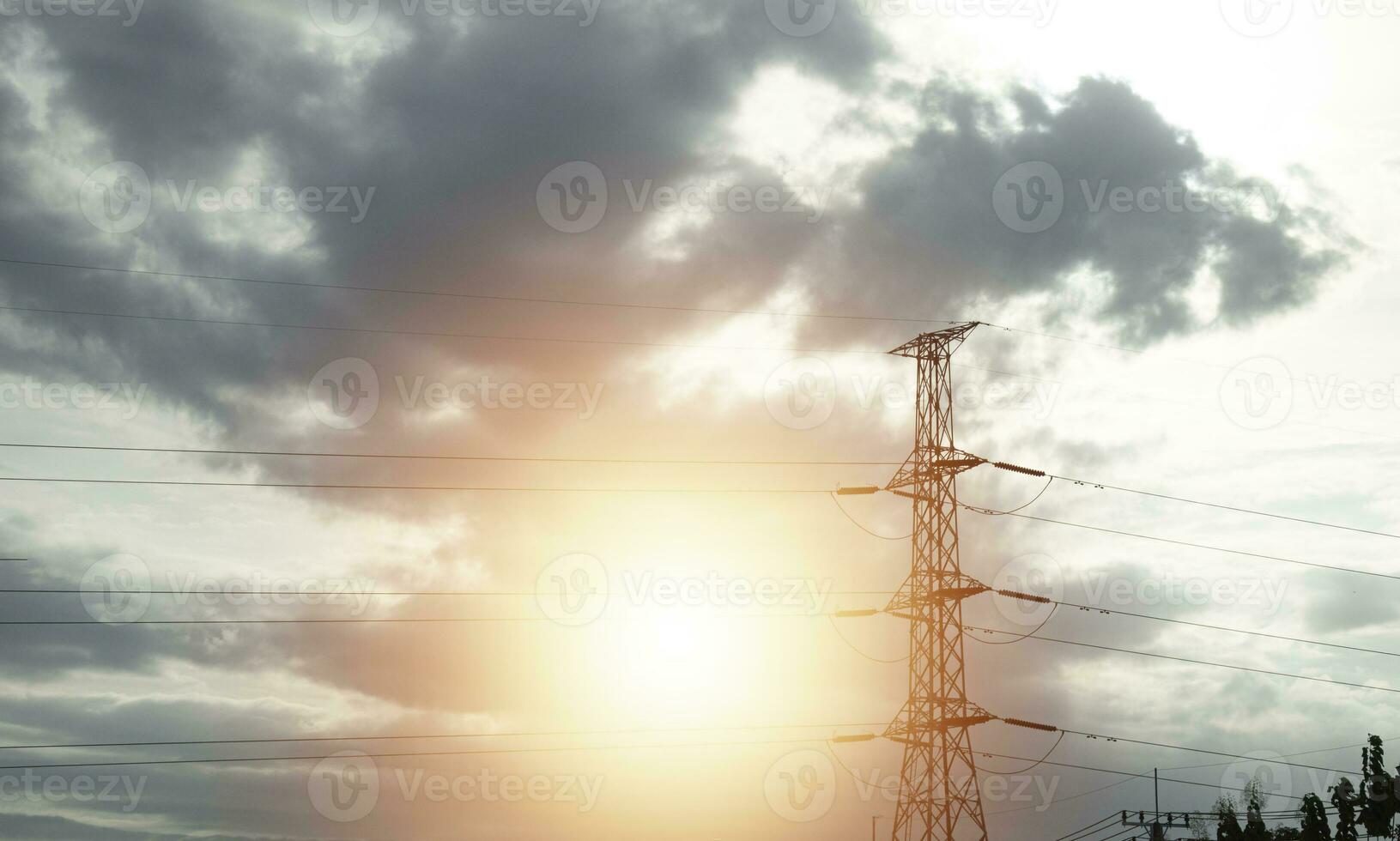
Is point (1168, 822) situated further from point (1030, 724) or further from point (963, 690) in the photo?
point (963, 690)

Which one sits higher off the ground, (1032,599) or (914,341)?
(914,341)

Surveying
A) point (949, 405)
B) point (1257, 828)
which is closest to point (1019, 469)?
point (949, 405)

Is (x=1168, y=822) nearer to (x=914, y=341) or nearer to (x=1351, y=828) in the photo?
(x=1351, y=828)

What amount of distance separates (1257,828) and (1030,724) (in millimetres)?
69006

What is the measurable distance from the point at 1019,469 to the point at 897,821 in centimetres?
2163

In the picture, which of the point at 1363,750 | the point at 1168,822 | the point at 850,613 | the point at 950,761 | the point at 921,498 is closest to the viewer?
the point at 950,761

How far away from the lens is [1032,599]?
66688mm

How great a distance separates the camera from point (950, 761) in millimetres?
59438

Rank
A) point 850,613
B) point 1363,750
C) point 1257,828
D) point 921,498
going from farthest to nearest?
point 1257,828 → point 1363,750 → point 850,613 → point 921,498

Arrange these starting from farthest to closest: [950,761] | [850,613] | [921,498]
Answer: [850,613] → [921,498] → [950,761]

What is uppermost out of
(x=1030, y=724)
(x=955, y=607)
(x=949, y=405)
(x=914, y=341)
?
(x=914, y=341)

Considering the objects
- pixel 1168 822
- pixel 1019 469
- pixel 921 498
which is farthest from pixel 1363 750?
pixel 921 498

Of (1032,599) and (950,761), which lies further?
(1032,599)

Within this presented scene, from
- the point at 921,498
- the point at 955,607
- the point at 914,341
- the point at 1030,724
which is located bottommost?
the point at 1030,724
